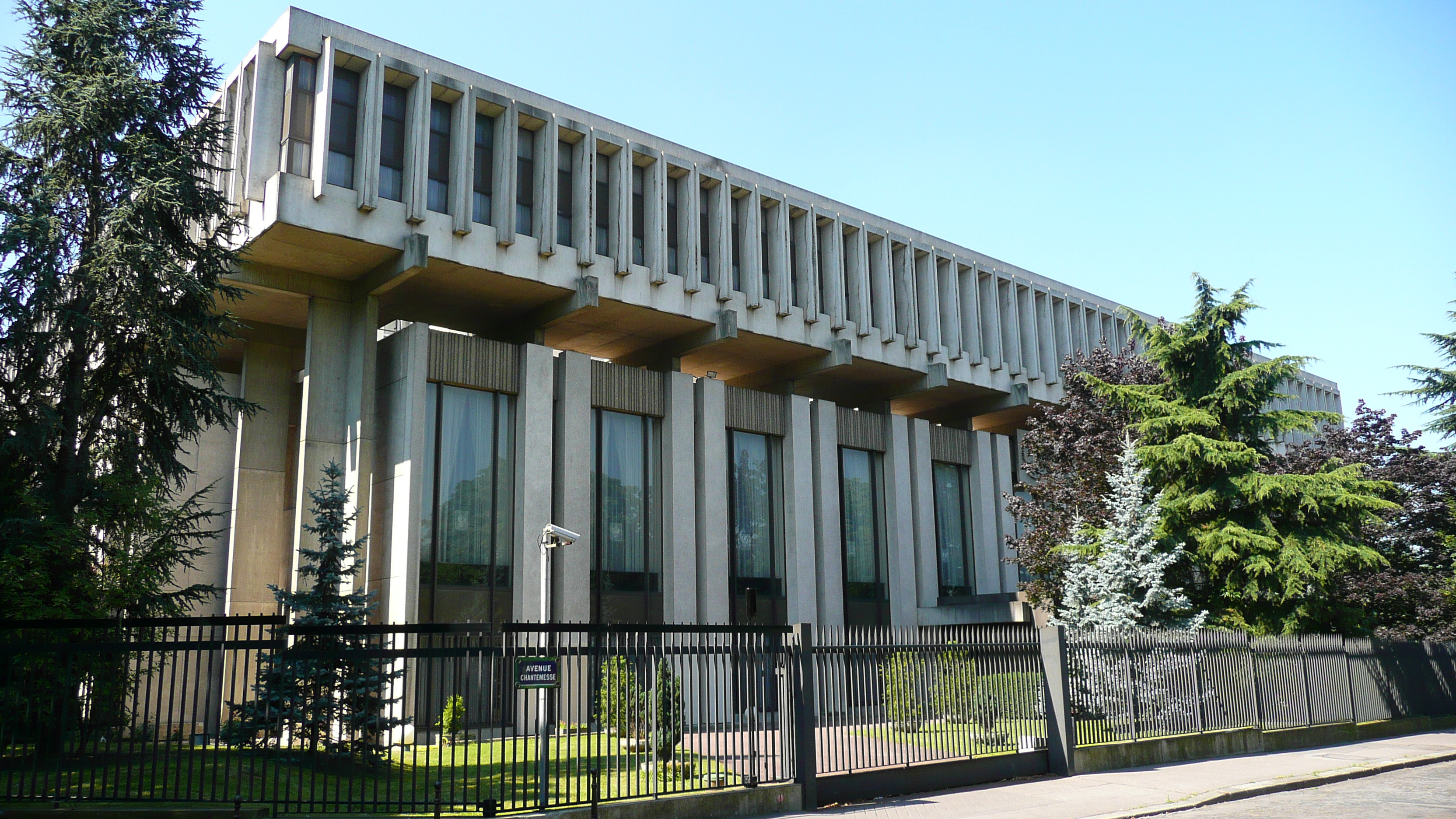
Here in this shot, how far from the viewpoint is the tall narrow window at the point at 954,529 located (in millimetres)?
39156

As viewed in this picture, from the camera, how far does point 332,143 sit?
2483 cm

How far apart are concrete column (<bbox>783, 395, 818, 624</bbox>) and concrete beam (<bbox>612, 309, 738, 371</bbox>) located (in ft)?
14.1

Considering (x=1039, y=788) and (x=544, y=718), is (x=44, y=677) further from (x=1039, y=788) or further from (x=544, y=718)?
(x=1039, y=788)

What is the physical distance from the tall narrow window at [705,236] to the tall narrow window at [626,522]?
4.85 metres

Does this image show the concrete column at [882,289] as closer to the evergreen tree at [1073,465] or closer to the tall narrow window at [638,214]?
the evergreen tree at [1073,465]

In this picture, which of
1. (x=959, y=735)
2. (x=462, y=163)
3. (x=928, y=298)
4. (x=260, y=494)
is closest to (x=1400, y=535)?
(x=928, y=298)

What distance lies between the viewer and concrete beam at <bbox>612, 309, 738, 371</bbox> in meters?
30.4

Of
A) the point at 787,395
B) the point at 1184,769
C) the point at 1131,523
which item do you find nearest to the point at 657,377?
the point at 787,395

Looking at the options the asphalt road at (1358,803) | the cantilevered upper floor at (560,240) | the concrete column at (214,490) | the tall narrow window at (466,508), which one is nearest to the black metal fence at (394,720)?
the asphalt road at (1358,803)

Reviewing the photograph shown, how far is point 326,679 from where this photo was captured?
13.6 m

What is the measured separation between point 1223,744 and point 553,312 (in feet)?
63.0

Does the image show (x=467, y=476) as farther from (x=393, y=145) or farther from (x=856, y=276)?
(x=856, y=276)

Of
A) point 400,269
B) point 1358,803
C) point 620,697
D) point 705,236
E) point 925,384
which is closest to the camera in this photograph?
point 620,697

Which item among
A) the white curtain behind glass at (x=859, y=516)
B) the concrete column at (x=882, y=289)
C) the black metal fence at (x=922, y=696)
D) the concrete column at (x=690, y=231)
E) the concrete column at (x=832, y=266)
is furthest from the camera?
the white curtain behind glass at (x=859, y=516)
